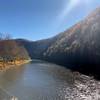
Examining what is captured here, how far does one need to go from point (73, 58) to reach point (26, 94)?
53462mm

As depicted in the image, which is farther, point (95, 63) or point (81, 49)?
point (81, 49)

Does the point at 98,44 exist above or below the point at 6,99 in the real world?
above

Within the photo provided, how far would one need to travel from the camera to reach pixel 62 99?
3036cm

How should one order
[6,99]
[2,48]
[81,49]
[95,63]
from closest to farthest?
[6,99] < [95,63] < [81,49] < [2,48]

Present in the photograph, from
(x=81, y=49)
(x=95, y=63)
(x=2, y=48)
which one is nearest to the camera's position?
(x=95, y=63)

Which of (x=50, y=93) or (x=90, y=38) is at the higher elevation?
(x=90, y=38)

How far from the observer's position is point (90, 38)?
68.7m

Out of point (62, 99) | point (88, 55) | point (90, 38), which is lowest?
point (62, 99)

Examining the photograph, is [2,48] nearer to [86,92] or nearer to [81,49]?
[81,49]

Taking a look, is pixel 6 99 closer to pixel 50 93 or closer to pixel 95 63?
pixel 50 93

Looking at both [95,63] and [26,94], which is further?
[95,63]

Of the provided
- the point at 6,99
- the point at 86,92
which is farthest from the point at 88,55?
the point at 6,99

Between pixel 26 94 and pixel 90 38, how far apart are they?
3953 cm

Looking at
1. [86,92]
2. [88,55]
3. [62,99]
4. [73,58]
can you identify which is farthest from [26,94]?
[73,58]
